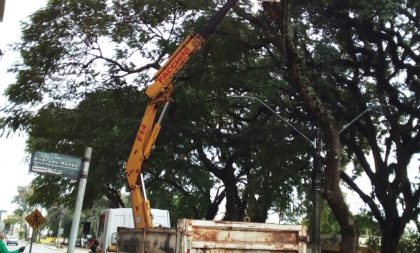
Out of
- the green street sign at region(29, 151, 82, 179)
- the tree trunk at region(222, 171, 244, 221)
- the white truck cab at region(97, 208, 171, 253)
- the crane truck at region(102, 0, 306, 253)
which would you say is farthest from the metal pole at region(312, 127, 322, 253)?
the tree trunk at region(222, 171, 244, 221)

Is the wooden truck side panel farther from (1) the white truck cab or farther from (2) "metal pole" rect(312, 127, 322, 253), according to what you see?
(1) the white truck cab

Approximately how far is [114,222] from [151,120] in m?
4.64

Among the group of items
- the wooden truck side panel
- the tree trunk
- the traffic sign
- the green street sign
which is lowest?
the wooden truck side panel

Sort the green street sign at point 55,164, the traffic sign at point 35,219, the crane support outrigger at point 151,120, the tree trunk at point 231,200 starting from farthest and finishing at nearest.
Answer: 1. the tree trunk at point 231,200
2. the traffic sign at point 35,219
3. the crane support outrigger at point 151,120
4. the green street sign at point 55,164

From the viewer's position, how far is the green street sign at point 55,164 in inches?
432

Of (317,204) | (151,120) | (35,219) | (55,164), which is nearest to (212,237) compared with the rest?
(55,164)

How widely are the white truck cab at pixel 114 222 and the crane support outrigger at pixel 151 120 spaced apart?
3.39 metres

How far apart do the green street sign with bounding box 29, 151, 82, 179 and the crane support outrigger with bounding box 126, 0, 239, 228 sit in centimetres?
309

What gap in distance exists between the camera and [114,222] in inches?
724

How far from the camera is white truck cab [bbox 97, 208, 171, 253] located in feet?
59.1

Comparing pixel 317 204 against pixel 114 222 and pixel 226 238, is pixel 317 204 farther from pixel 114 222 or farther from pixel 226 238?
pixel 226 238

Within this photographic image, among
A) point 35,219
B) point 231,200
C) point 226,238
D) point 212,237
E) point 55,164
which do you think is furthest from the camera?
point 231,200

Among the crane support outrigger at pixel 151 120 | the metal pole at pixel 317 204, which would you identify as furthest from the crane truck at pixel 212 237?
the metal pole at pixel 317 204

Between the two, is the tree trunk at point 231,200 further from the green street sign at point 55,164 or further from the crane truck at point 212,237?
the green street sign at point 55,164
